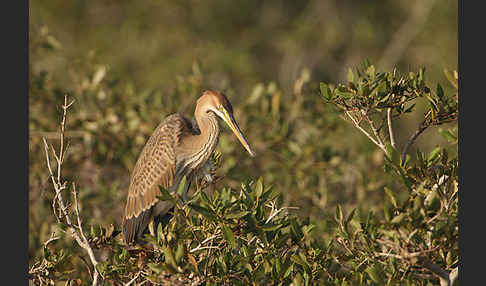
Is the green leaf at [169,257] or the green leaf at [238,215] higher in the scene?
the green leaf at [238,215]

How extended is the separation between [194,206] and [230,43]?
9.07m

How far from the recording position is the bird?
13.9ft

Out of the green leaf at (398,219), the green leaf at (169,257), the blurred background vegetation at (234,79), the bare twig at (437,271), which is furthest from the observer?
the blurred background vegetation at (234,79)

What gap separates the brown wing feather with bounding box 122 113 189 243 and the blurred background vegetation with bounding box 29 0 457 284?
56 cm

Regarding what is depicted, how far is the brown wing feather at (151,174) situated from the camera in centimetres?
428

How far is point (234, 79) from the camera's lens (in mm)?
10211

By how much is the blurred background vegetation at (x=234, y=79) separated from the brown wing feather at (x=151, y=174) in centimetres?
56

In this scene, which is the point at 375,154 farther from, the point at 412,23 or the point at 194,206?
the point at 412,23

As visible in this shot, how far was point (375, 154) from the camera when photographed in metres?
5.88

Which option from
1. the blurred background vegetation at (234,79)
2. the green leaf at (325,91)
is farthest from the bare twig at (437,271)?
the blurred background vegetation at (234,79)

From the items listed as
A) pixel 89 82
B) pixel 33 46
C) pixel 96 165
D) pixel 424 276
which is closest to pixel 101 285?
pixel 424 276

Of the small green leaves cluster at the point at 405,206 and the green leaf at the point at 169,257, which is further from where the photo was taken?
the green leaf at the point at 169,257

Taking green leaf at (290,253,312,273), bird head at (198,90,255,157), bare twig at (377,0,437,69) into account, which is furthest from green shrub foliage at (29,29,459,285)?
bare twig at (377,0,437,69)

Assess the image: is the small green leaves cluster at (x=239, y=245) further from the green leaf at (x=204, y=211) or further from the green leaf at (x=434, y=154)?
Answer: the green leaf at (x=434, y=154)
